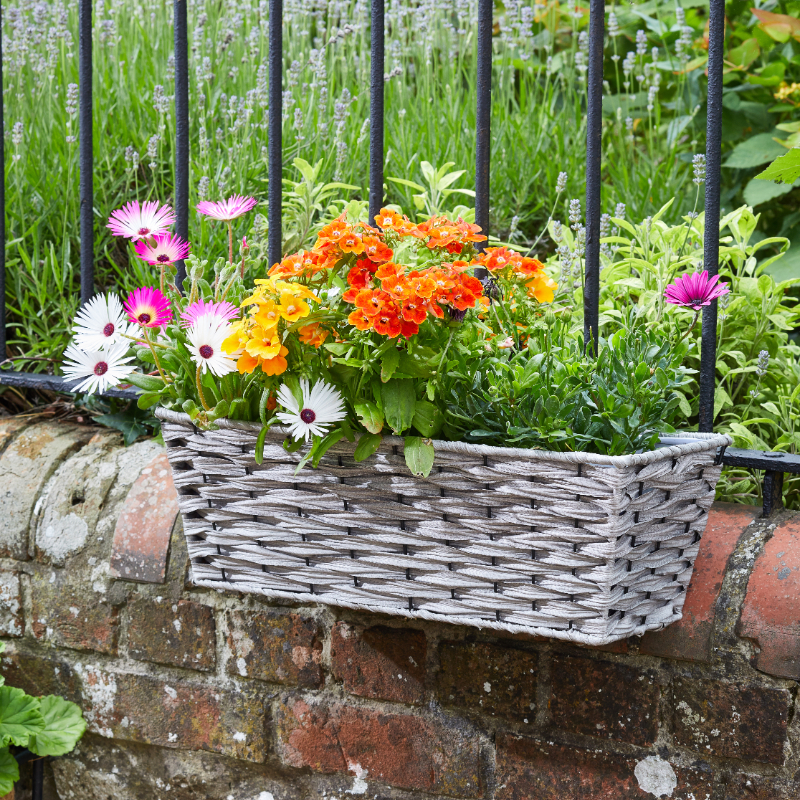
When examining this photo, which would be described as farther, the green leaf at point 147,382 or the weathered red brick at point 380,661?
the weathered red brick at point 380,661

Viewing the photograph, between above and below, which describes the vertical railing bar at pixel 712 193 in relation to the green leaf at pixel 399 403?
above

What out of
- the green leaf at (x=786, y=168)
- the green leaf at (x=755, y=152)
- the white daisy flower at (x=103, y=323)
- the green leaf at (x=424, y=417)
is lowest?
the green leaf at (x=424, y=417)

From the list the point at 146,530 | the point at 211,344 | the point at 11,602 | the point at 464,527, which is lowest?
the point at 11,602

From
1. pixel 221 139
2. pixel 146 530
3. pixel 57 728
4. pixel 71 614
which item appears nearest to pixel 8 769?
pixel 57 728

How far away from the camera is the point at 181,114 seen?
1410mm

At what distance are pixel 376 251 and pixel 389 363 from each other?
0.13 meters

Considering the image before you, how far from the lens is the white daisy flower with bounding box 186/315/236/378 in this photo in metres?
1.00

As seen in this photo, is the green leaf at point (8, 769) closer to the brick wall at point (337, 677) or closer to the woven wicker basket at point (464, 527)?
the brick wall at point (337, 677)

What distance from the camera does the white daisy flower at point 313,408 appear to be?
97 centimetres

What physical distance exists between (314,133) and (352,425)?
1.26 metres

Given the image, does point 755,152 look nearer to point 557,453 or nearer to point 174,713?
point 557,453

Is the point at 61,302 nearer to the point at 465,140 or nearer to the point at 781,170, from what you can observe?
the point at 465,140

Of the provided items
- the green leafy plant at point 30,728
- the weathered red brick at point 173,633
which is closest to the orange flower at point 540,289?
the weathered red brick at point 173,633

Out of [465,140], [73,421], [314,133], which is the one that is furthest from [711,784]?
[314,133]
